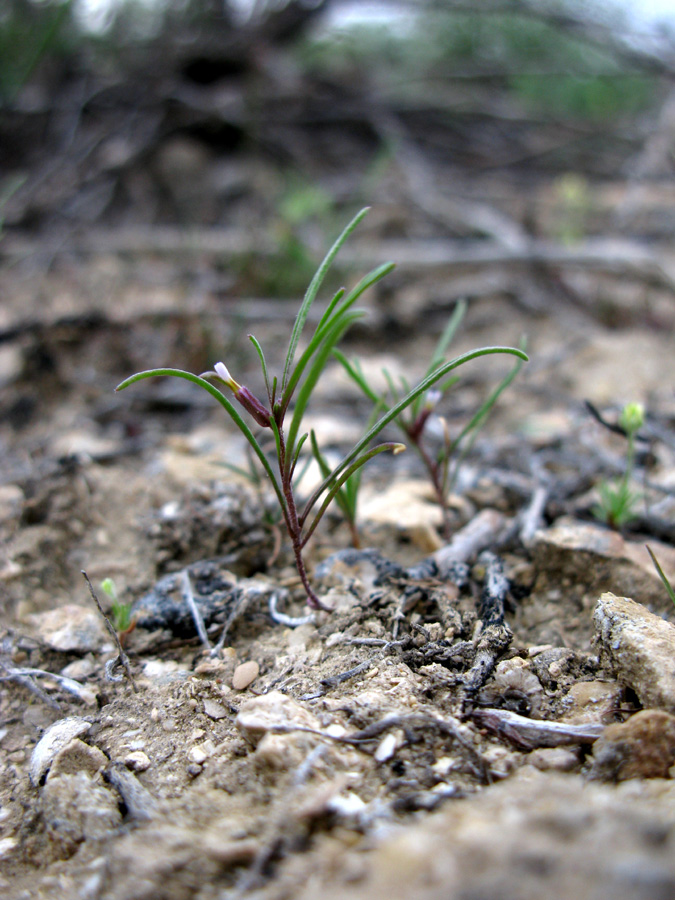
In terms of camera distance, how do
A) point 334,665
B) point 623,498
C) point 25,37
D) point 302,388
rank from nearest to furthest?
point 302,388
point 334,665
point 623,498
point 25,37

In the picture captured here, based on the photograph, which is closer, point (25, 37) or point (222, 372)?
point (222, 372)

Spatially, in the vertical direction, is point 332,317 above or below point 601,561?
above

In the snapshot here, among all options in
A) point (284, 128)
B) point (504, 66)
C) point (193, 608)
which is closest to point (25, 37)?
point (284, 128)

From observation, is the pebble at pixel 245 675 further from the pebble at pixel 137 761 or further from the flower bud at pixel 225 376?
the flower bud at pixel 225 376

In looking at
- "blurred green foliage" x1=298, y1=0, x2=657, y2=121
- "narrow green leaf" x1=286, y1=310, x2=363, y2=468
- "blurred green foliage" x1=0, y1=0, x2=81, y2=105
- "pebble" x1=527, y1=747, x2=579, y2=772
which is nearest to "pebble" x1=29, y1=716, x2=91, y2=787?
"narrow green leaf" x1=286, y1=310, x2=363, y2=468

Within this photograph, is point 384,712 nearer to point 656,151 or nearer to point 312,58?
point 656,151

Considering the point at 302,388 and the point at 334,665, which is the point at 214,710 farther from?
the point at 302,388

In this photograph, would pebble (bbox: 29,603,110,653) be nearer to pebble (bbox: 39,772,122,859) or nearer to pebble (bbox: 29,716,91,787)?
pebble (bbox: 29,716,91,787)

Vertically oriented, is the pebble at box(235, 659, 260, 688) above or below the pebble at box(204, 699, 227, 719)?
above
